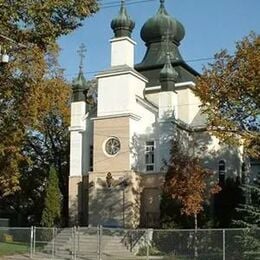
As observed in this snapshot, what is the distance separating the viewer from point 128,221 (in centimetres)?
4103

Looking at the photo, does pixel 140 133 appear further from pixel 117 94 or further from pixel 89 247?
pixel 89 247

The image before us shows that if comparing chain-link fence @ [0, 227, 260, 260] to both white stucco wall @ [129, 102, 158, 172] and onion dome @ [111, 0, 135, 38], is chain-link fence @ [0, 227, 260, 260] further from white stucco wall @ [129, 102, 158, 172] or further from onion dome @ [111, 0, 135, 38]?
onion dome @ [111, 0, 135, 38]

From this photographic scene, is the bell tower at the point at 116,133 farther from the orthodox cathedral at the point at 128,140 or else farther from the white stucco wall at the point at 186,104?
the white stucco wall at the point at 186,104

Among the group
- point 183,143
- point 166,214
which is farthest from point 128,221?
point 183,143

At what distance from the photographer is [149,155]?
4288 cm

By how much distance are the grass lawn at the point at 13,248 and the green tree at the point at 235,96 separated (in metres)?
12.0

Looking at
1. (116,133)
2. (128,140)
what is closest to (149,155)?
(128,140)

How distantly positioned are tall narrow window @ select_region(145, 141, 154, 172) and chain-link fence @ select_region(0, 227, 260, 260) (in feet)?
24.1

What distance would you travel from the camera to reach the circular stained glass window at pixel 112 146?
140 ft

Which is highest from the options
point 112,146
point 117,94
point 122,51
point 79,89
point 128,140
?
point 122,51

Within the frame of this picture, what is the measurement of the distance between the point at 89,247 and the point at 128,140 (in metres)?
9.57

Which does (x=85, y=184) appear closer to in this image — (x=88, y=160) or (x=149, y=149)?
(x=88, y=160)

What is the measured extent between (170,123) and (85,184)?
7.66m

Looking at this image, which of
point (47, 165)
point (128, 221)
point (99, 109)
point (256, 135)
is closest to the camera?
point (256, 135)
